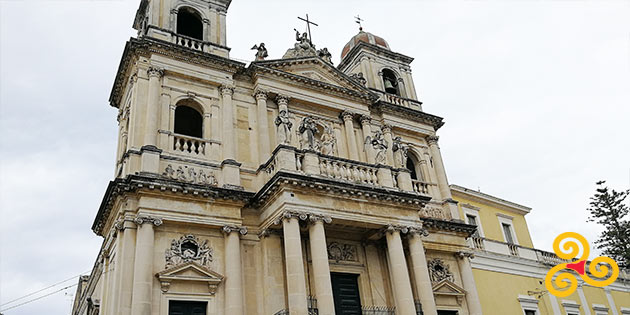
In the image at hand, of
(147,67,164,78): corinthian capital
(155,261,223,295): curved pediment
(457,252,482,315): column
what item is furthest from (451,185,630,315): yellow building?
(147,67,164,78): corinthian capital

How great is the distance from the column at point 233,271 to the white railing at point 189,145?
301 cm

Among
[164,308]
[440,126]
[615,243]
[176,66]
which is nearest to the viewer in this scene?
[164,308]

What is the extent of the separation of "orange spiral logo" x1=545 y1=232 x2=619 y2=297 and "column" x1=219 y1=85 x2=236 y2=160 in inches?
647

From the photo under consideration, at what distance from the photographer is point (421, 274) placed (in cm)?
1666

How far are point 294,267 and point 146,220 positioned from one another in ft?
14.6

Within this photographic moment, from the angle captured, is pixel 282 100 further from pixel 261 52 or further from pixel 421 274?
pixel 421 274

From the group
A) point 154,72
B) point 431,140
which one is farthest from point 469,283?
point 154,72

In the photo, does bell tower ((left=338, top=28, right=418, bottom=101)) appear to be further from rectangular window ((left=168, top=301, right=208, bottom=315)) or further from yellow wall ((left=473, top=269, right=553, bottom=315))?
rectangular window ((left=168, top=301, right=208, bottom=315))

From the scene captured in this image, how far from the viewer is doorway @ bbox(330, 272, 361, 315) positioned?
1686cm

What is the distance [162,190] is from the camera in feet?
50.2

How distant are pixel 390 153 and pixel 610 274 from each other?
17248 millimetres

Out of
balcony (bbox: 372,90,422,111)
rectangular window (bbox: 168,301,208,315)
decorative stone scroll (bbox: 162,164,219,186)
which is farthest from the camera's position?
balcony (bbox: 372,90,422,111)

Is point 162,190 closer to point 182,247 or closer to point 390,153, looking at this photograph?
point 182,247

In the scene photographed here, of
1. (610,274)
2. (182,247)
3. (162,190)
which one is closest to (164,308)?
(182,247)
